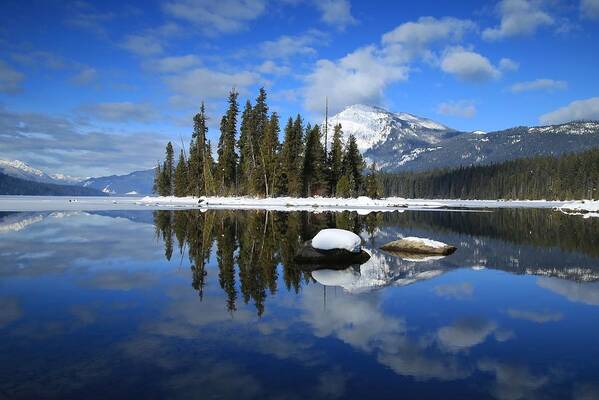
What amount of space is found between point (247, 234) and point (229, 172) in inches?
2278

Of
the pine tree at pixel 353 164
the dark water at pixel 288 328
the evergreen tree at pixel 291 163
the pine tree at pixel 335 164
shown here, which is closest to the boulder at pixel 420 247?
the dark water at pixel 288 328

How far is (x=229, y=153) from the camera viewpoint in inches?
3191

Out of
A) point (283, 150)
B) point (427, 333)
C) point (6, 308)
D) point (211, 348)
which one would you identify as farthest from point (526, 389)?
point (283, 150)

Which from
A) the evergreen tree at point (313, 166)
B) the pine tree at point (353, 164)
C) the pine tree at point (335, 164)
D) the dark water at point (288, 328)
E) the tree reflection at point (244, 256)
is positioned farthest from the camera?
the pine tree at point (353, 164)

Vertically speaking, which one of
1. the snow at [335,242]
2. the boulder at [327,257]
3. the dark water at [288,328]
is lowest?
the dark water at [288,328]

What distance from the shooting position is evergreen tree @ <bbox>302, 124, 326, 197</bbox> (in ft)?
245

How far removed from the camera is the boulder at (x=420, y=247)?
Answer: 1925cm

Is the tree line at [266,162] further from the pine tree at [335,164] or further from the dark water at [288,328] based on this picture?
the dark water at [288,328]

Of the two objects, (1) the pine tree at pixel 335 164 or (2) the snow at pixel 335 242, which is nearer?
(2) the snow at pixel 335 242

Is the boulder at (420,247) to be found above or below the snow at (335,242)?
below

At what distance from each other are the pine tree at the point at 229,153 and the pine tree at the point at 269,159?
9581 mm

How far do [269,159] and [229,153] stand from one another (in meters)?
13.9

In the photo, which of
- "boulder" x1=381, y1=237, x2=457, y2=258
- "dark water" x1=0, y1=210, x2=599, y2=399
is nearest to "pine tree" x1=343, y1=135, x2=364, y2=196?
"boulder" x1=381, y1=237, x2=457, y2=258

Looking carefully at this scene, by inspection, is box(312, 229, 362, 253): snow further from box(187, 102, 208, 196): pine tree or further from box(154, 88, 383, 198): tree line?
box(187, 102, 208, 196): pine tree
